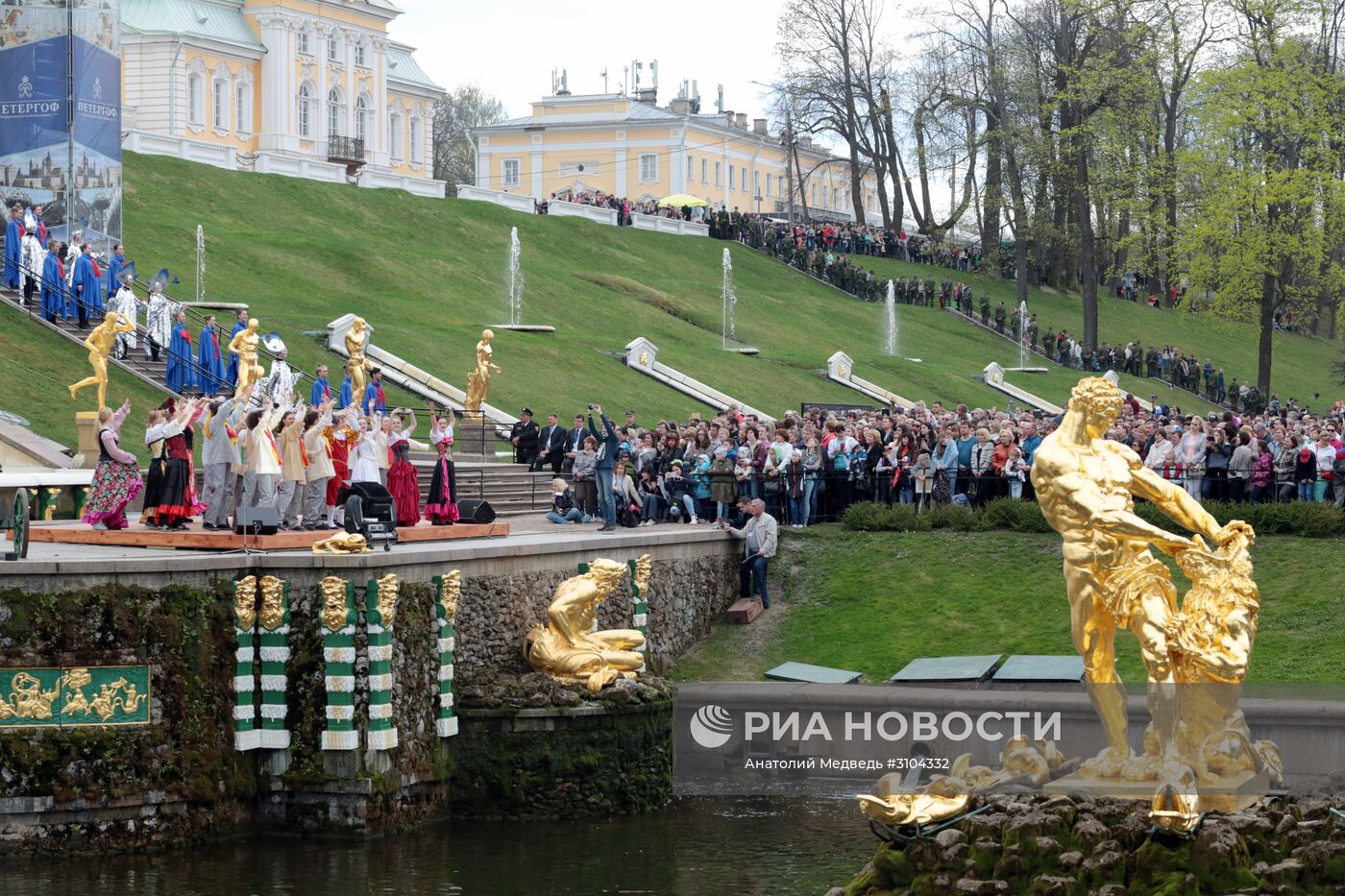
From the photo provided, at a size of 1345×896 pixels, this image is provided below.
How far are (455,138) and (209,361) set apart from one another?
70.6m

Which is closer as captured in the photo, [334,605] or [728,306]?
[334,605]

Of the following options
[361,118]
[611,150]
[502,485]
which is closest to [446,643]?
[502,485]

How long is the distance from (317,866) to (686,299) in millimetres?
38504

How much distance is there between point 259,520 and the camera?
66.0 ft

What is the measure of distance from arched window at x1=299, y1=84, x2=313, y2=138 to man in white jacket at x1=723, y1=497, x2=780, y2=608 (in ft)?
168

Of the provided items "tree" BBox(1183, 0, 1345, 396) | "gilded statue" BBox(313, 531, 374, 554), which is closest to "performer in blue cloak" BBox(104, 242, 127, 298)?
"gilded statue" BBox(313, 531, 374, 554)

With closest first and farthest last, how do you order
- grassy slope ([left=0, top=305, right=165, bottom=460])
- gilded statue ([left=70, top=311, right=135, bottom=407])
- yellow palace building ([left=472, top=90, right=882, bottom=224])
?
gilded statue ([left=70, top=311, right=135, bottom=407]) < grassy slope ([left=0, top=305, right=165, bottom=460]) < yellow palace building ([left=472, top=90, right=882, bottom=224])

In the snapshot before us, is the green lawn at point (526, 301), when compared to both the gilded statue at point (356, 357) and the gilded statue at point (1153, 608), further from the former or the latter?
the gilded statue at point (1153, 608)

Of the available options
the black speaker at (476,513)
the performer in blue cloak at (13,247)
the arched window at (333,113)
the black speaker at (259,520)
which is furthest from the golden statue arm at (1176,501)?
the arched window at (333,113)

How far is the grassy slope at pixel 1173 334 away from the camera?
60.8 meters

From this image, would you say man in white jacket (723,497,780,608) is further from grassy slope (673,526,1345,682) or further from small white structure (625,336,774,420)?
small white structure (625,336,774,420)

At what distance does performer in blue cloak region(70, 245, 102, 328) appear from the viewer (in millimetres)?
32781

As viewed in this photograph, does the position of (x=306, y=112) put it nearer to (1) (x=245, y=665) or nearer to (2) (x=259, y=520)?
(2) (x=259, y=520)

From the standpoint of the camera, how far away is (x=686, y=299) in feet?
182
